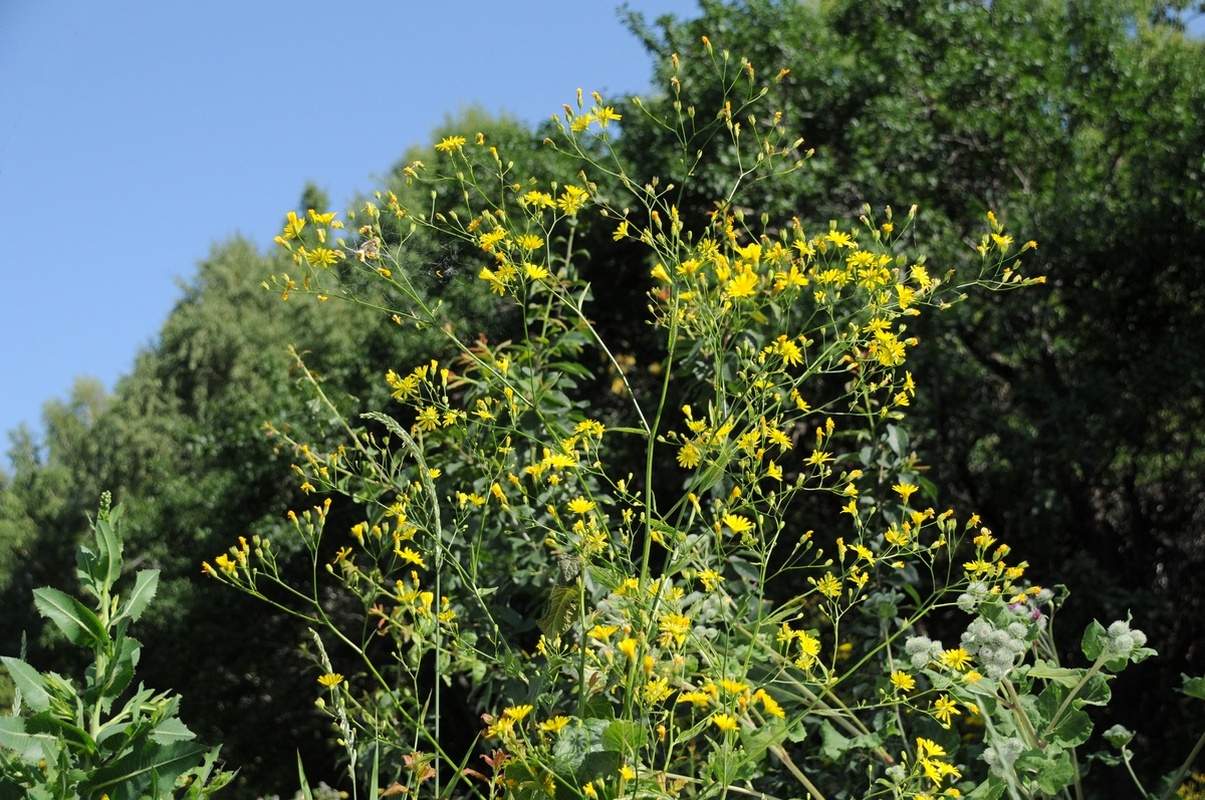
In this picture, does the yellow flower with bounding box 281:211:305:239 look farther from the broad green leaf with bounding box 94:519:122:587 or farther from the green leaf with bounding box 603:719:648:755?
the green leaf with bounding box 603:719:648:755

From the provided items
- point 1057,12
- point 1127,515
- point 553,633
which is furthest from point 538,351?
point 1057,12

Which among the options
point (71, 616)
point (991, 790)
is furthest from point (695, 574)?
point (71, 616)

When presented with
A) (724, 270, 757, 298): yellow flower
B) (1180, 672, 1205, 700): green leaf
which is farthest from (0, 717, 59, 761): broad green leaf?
(1180, 672, 1205, 700): green leaf

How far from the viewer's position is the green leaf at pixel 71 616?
137 cm

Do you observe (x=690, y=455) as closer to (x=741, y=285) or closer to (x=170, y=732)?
(x=741, y=285)

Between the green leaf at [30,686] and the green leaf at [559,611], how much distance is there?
73cm

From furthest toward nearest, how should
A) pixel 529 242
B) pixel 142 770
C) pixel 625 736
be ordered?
pixel 529 242 < pixel 625 736 < pixel 142 770

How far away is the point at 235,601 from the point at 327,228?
7309 millimetres

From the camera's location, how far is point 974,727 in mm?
3805

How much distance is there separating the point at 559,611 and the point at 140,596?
2.09 ft

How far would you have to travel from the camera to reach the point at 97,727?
1.36m

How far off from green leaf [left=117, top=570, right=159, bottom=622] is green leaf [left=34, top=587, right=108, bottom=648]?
34 millimetres

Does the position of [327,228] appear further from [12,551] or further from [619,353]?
[12,551]

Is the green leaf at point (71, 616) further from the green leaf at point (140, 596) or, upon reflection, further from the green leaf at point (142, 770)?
the green leaf at point (142, 770)
